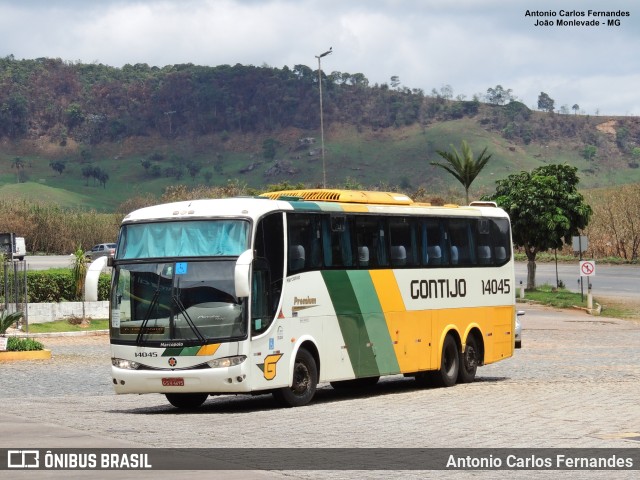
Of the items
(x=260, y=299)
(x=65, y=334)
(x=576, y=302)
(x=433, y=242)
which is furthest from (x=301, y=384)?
(x=576, y=302)

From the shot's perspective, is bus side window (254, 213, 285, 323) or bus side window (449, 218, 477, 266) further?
bus side window (449, 218, 477, 266)

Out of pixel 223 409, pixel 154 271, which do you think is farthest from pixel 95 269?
pixel 223 409

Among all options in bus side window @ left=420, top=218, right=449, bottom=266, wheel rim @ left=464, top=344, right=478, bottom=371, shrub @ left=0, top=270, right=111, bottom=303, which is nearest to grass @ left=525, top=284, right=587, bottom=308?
shrub @ left=0, top=270, right=111, bottom=303

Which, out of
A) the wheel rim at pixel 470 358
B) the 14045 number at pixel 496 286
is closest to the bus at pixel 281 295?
the wheel rim at pixel 470 358

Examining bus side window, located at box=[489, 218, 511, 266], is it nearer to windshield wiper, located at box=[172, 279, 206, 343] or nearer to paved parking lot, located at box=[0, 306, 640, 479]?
paved parking lot, located at box=[0, 306, 640, 479]

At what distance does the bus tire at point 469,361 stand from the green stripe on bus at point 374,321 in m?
2.71

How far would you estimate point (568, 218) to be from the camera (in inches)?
2648

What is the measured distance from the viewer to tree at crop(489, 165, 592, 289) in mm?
66438

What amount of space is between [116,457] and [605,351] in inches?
985

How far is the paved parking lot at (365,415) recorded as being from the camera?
48.0 feet

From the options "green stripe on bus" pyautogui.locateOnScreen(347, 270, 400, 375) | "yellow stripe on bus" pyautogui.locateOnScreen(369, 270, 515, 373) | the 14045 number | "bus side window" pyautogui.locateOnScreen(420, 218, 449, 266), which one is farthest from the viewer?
the 14045 number

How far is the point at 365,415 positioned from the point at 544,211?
162 ft

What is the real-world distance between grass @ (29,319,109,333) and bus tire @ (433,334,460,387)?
64.8 ft

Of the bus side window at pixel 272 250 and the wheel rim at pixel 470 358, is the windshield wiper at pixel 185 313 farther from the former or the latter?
the wheel rim at pixel 470 358
